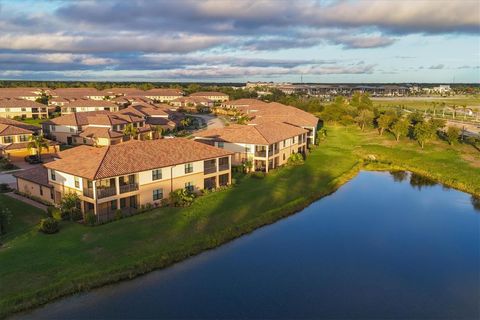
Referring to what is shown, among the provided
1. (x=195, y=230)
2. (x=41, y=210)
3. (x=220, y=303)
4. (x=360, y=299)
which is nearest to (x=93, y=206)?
(x=41, y=210)

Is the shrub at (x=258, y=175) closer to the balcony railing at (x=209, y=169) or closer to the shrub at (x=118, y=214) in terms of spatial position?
the balcony railing at (x=209, y=169)

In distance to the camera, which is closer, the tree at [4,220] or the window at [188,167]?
the tree at [4,220]

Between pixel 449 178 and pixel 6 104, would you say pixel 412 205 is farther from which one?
pixel 6 104

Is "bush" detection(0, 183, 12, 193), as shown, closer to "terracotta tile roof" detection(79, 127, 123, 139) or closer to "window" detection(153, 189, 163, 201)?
"window" detection(153, 189, 163, 201)

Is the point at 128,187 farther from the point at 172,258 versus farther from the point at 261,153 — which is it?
the point at 261,153

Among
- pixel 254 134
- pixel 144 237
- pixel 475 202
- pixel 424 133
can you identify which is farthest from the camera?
pixel 424 133

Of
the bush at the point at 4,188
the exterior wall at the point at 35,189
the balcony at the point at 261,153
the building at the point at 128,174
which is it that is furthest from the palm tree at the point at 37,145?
the balcony at the point at 261,153

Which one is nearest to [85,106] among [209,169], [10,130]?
[10,130]
